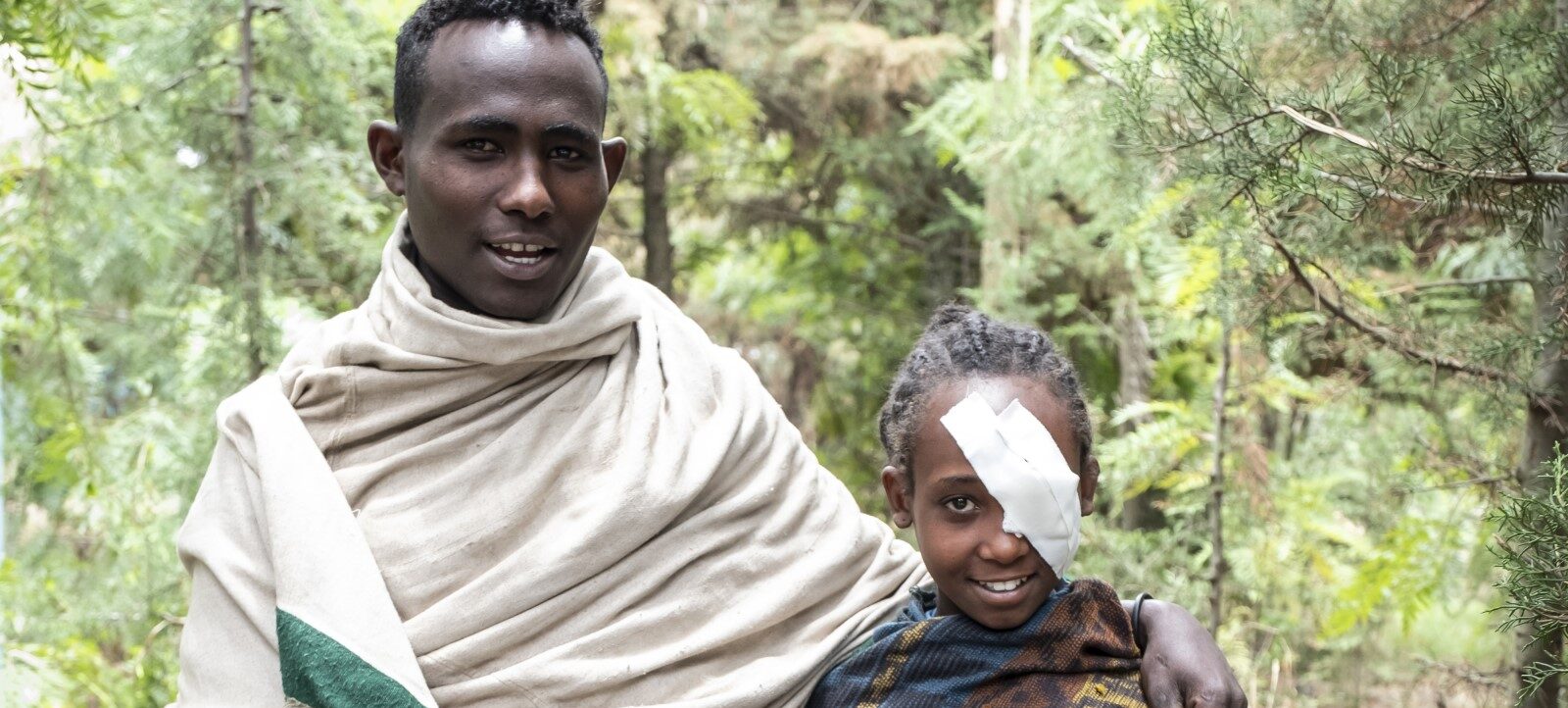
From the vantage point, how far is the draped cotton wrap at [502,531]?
2.08 m

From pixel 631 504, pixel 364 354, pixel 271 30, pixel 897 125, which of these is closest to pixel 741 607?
pixel 631 504

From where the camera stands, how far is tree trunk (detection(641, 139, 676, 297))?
7375 millimetres

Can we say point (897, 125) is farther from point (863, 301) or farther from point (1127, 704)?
point (1127, 704)

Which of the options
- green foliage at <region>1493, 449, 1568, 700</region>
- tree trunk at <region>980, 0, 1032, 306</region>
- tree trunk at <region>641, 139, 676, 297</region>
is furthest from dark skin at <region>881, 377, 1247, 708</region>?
tree trunk at <region>641, 139, 676, 297</region>

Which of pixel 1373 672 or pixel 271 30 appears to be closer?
pixel 271 30

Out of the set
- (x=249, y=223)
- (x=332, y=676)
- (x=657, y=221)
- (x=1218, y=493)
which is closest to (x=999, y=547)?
(x=332, y=676)

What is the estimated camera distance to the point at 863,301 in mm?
8297

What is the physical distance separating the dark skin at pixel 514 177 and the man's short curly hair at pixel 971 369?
389 millimetres

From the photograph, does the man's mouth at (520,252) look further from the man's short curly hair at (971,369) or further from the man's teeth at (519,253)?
the man's short curly hair at (971,369)

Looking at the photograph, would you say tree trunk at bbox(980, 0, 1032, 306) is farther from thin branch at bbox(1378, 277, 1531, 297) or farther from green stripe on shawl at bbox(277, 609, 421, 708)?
green stripe on shawl at bbox(277, 609, 421, 708)

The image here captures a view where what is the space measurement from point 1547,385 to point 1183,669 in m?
1.12

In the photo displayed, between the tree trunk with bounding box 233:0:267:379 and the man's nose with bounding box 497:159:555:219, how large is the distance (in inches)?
74.5

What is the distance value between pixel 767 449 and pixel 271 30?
254 cm

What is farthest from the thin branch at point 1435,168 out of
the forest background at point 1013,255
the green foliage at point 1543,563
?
the green foliage at point 1543,563
